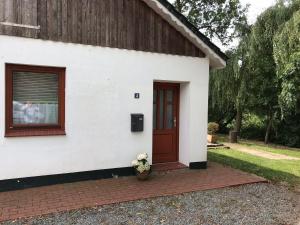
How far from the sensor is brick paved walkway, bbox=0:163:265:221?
521cm

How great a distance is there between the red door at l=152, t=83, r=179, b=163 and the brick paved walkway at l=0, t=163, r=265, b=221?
0.76 metres

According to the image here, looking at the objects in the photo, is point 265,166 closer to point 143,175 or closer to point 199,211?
point 143,175

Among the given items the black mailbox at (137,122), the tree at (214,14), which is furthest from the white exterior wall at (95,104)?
the tree at (214,14)

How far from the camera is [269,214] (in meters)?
5.23

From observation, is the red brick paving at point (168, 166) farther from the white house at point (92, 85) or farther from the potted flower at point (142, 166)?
the potted flower at point (142, 166)

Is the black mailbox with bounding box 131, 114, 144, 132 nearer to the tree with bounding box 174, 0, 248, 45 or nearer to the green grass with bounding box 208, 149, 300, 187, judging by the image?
the green grass with bounding box 208, 149, 300, 187

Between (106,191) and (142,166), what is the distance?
1.10 metres

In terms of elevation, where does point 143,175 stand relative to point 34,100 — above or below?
below

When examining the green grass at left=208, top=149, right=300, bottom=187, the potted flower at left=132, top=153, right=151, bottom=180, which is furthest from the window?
the green grass at left=208, top=149, right=300, bottom=187

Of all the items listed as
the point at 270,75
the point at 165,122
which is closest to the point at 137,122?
the point at 165,122

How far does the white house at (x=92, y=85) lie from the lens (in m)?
6.03

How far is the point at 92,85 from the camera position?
673cm

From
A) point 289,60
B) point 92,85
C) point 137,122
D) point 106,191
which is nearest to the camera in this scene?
point 106,191

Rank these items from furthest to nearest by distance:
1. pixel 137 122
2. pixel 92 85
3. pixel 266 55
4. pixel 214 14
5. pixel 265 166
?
pixel 214 14 < pixel 266 55 < pixel 265 166 < pixel 137 122 < pixel 92 85
